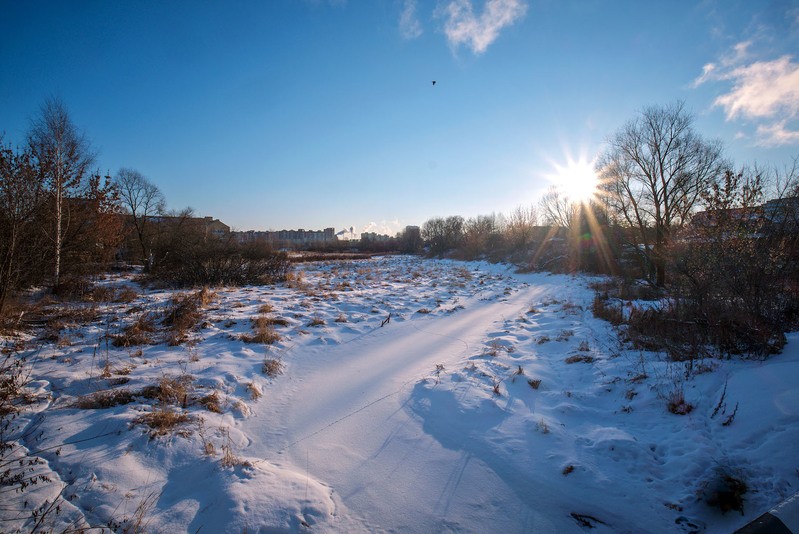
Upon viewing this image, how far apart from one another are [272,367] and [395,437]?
253 centimetres

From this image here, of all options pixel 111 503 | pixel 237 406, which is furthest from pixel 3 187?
pixel 111 503

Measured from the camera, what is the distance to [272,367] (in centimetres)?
514

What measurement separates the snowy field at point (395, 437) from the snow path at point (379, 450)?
19 mm

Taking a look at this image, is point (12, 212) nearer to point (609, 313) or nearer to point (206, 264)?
point (206, 264)

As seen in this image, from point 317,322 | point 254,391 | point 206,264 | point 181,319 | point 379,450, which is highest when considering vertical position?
point 206,264

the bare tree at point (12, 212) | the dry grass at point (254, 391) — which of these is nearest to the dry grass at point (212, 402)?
the dry grass at point (254, 391)

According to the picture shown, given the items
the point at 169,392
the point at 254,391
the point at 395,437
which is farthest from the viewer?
the point at 254,391

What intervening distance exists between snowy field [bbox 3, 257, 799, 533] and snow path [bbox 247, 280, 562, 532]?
0.8 inches

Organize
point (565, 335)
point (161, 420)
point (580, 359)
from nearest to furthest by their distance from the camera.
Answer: point (161, 420) → point (580, 359) → point (565, 335)

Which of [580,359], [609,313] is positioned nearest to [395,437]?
[580,359]

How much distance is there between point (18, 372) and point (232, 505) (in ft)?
13.1

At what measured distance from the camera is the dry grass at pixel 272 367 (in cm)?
505

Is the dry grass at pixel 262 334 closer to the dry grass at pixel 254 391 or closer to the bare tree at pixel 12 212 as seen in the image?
the dry grass at pixel 254 391

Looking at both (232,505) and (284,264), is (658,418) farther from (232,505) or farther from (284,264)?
(284,264)
